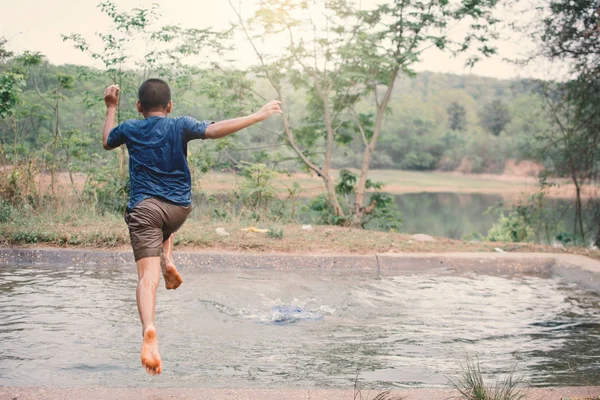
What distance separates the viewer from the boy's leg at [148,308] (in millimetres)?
3422

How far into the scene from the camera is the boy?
3988 mm

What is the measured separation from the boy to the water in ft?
2.70

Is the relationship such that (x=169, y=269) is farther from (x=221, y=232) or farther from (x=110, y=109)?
(x=221, y=232)

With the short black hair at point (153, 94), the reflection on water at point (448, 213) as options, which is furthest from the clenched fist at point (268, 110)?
the reflection on water at point (448, 213)

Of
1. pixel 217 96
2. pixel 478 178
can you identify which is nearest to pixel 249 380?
pixel 217 96

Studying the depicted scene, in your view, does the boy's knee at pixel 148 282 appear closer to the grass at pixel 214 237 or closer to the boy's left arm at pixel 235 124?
the boy's left arm at pixel 235 124

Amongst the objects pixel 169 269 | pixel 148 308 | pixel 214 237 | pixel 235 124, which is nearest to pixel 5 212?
pixel 214 237

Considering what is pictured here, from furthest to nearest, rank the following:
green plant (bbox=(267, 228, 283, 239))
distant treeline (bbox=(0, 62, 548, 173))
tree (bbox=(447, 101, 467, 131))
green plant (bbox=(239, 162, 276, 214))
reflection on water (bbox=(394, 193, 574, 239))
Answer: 1. tree (bbox=(447, 101, 467, 131))
2. reflection on water (bbox=(394, 193, 574, 239))
3. distant treeline (bbox=(0, 62, 548, 173))
4. green plant (bbox=(239, 162, 276, 214))
5. green plant (bbox=(267, 228, 283, 239))

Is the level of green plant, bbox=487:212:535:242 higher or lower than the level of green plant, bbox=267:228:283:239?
lower

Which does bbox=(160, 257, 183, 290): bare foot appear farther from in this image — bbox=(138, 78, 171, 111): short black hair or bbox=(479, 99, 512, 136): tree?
bbox=(479, 99, 512, 136): tree

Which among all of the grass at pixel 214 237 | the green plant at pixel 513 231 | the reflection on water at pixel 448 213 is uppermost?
the grass at pixel 214 237

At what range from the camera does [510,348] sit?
16.4ft

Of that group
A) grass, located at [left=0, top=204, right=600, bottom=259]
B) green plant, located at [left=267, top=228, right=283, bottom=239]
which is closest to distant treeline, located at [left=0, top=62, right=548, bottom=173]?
grass, located at [left=0, top=204, right=600, bottom=259]

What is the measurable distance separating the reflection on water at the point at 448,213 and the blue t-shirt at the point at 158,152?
12.4 metres
